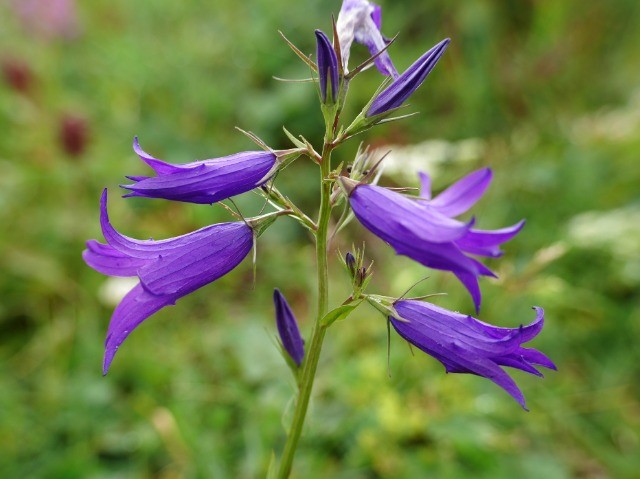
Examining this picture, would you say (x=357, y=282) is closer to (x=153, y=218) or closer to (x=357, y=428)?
(x=357, y=428)

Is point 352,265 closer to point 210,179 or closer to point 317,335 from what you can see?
point 317,335

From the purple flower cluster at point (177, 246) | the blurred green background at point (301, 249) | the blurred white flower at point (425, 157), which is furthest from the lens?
the blurred white flower at point (425, 157)

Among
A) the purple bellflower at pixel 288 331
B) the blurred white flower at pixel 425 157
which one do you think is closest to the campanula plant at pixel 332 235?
the purple bellflower at pixel 288 331

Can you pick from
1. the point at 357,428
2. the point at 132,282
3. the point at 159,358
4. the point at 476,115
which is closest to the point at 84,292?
the point at 132,282

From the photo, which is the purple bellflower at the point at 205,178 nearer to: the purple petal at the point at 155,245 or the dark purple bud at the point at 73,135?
the purple petal at the point at 155,245

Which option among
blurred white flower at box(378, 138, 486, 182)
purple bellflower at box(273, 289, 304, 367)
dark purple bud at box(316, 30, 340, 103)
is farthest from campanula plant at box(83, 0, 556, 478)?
blurred white flower at box(378, 138, 486, 182)

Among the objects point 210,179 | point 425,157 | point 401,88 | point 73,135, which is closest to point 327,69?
point 401,88
